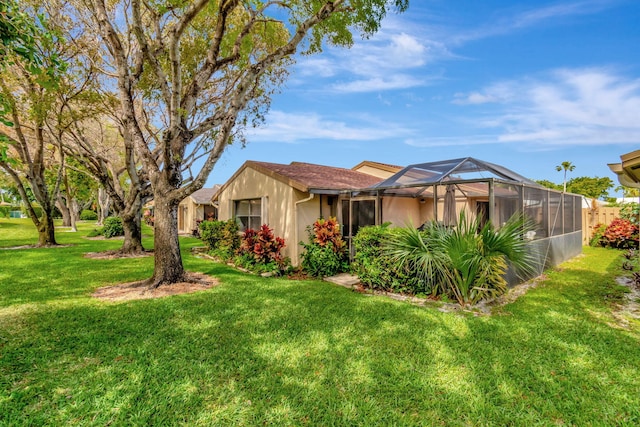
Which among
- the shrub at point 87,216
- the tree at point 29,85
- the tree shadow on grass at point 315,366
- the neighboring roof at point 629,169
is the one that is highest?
the tree at point 29,85

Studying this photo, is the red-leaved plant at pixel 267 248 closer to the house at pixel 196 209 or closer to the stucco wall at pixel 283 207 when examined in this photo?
the stucco wall at pixel 283 207

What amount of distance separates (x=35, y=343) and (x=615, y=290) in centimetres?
1129

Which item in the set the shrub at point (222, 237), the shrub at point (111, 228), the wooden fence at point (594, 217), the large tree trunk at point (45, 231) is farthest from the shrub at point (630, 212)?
the shrub at point (111, 228)

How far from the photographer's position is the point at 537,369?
356 cm

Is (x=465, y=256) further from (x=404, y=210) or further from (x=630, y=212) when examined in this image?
(x=630, y=212)

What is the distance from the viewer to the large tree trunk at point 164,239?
7.49m

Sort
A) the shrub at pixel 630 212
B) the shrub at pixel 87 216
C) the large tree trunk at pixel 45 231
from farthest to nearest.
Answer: the shrub at pixel 87 216, the large tree trunk at pixel 45 231, the shrub at pixel 630 212

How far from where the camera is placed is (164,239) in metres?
7.55

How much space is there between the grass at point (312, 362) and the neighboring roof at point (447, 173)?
3.24 m

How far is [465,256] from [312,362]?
3.83m

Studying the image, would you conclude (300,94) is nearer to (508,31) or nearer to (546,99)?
(508,31)

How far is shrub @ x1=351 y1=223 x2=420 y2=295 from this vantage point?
6.91 meters

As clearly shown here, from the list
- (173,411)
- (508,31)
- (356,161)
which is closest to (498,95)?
(508,31)

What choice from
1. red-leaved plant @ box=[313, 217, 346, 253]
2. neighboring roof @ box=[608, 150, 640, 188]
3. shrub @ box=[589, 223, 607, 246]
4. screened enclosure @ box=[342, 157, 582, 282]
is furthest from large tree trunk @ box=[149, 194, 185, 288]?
shrub @ box=[589, 223, 607, 246]
